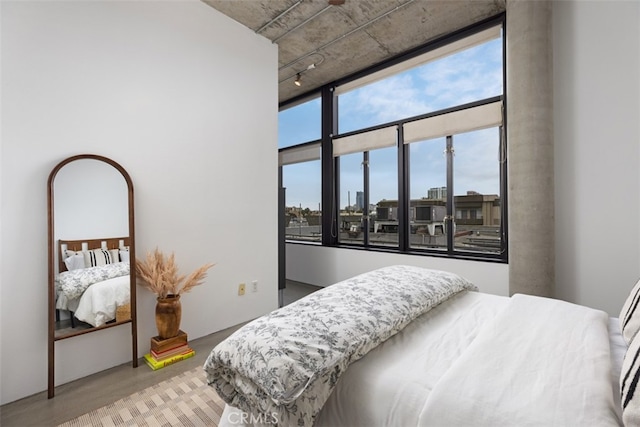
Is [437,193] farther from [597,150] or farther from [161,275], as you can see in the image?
[161,275]

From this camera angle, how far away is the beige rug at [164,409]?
157 cm

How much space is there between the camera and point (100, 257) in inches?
80.3

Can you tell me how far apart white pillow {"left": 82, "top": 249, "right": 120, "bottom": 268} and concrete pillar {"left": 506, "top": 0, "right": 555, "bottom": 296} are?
10.0ft

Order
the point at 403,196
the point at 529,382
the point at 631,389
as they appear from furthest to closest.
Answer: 1. the point at 403,196
2. the point at 529,382
3. the point at 631,389

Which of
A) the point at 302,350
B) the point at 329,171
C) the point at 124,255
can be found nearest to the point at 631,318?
the point at 302,350

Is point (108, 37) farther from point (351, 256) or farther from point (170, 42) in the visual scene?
point (351, 256)

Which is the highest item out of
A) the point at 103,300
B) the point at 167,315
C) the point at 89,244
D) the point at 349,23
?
the point at 349,23

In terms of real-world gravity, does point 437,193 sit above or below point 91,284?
above

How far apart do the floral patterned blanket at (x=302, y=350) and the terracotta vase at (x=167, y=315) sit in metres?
1.34

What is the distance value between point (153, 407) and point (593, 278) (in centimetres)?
319

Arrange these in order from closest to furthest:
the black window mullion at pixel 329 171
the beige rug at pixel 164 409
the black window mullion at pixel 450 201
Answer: the beige rug at pixel 164 409, the black window mullion at pixel 450 201, the black window mullion at pixel 329 171

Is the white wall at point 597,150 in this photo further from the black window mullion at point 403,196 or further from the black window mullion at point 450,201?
the black window mullion at point 403,196

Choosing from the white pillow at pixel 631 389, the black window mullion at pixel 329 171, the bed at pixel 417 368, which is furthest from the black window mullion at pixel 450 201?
the white pillow at pixel 631 389

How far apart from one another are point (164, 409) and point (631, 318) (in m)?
2.22
